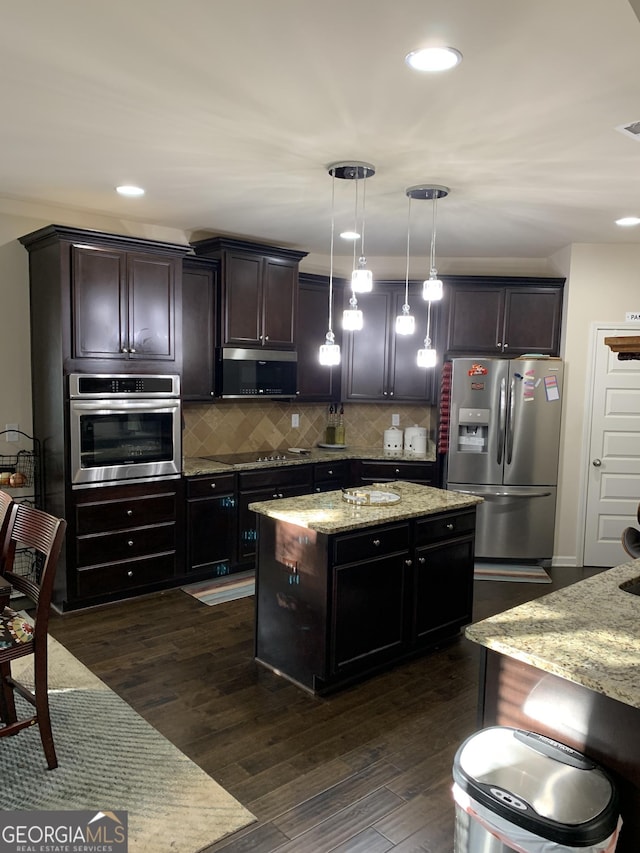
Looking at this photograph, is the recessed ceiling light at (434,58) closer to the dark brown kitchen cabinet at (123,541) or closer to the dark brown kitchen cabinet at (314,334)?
the dark brown kitchen cabinet at (123,541)

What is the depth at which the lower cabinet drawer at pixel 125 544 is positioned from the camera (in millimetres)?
4086

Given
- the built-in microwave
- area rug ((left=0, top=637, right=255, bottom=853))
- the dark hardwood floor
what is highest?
the built-in microwave

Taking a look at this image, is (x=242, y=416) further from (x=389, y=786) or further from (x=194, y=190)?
(x=389, y=786)

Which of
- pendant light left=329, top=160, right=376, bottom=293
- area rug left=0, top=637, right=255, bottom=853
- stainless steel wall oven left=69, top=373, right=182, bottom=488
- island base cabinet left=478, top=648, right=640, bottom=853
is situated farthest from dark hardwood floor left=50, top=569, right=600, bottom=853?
pendant light left=329, top=160, right=376, bottom=293

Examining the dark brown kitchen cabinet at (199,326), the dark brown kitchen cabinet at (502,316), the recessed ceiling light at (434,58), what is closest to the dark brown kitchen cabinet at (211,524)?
the dark brown kitchen cabinet at (199,326)

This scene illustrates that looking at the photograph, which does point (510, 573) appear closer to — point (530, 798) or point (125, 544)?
point (125, 544)

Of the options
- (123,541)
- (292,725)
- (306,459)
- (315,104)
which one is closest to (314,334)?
(306,459)

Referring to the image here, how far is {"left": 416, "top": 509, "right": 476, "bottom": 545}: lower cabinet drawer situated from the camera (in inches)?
Answer: 136

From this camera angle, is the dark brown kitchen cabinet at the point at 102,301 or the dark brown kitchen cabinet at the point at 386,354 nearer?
the dark brown kitchen cabinet at the point at 102,301

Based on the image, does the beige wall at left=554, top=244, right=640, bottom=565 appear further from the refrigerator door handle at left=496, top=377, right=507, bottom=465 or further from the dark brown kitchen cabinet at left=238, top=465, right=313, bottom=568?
the dark brown kitchen cabinet at left=238, top=465, right=313, bottom=568

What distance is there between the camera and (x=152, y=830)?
219 centimetres

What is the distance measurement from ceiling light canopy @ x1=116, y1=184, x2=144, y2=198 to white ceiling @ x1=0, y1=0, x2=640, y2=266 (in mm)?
79

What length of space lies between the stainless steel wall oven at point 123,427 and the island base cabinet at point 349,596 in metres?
1.33

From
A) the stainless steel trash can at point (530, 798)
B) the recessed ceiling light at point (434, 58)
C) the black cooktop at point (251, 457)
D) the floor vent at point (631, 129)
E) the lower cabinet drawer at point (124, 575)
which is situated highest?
the floor vent at point (631, 129)
